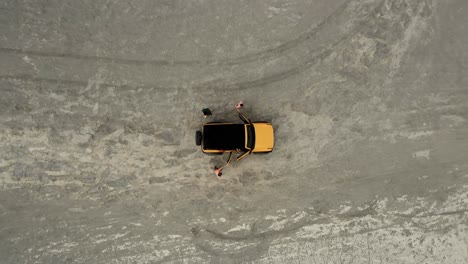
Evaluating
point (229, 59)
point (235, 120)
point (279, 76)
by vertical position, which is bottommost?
point (235, 120)

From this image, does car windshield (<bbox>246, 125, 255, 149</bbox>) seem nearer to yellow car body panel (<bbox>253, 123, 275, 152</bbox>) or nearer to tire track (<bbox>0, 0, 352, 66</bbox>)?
yellow car body panel (<bbox>253, 123, 275, 152</bbox>)

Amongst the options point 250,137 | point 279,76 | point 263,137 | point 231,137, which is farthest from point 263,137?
point 279,76

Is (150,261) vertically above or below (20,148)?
below

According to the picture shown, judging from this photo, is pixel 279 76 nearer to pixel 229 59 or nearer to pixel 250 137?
pixel 229 59

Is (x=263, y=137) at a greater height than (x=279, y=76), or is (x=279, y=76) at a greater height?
(x=279, y=76)

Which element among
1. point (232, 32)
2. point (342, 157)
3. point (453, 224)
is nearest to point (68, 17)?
point (232, 32)

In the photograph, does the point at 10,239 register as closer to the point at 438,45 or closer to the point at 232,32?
the point at 232,32

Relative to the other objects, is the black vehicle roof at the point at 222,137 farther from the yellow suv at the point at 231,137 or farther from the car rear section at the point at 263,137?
the car rear section at the point at 263,137
